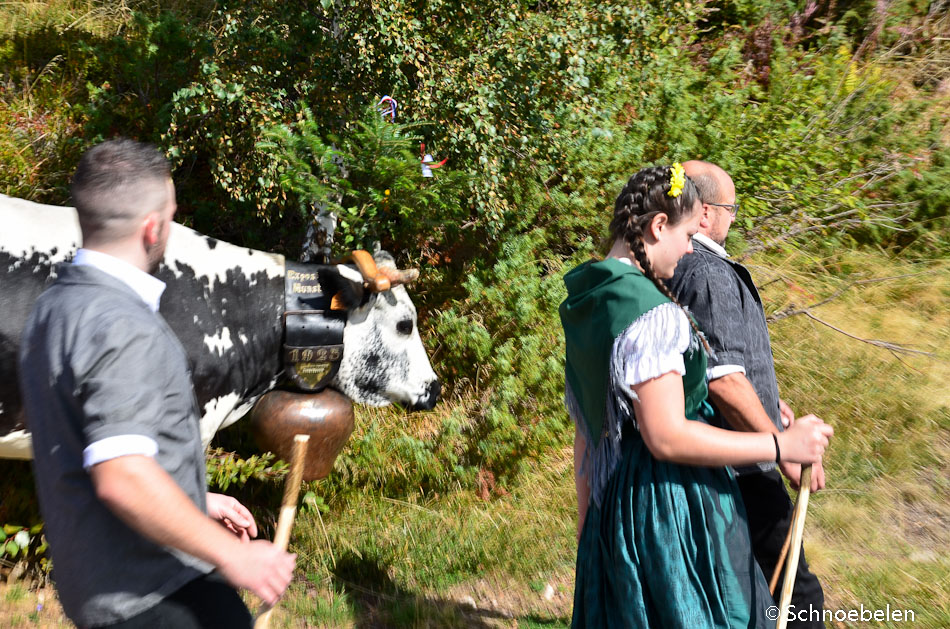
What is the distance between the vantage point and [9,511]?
11.6 feet

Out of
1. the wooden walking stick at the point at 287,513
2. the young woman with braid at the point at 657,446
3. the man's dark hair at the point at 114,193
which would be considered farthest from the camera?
the young woman with braid at the point at 657,446

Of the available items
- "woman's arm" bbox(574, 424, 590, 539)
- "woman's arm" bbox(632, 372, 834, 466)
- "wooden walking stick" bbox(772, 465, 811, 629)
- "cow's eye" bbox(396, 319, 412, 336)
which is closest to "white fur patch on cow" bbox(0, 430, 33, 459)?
"cow's eye" bbox(396, 319, 412, 336)

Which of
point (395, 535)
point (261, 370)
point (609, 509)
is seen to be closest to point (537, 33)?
point (261, 370)

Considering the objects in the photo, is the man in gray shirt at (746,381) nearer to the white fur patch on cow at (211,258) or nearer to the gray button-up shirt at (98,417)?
the gray button-up shirt at (98,417)

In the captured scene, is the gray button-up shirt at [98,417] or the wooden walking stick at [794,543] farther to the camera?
the wooden walking stick at [794,543]

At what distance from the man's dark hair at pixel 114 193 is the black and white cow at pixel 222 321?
1494 mm

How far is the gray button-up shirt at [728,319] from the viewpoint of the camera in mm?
2168

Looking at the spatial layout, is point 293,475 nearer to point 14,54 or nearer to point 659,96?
point 659,96

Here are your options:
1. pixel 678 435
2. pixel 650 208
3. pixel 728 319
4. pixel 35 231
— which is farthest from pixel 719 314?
pixel 35 231

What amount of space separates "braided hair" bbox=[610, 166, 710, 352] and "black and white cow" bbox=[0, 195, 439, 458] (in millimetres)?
1507

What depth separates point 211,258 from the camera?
3.18 meters

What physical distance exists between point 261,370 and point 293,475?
1.14 metres

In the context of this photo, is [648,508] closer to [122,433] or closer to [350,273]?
[122,433]

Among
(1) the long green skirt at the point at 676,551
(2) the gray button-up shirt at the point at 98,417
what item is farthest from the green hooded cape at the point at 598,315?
(2) the gray button-up shirt at the point at 98,417
